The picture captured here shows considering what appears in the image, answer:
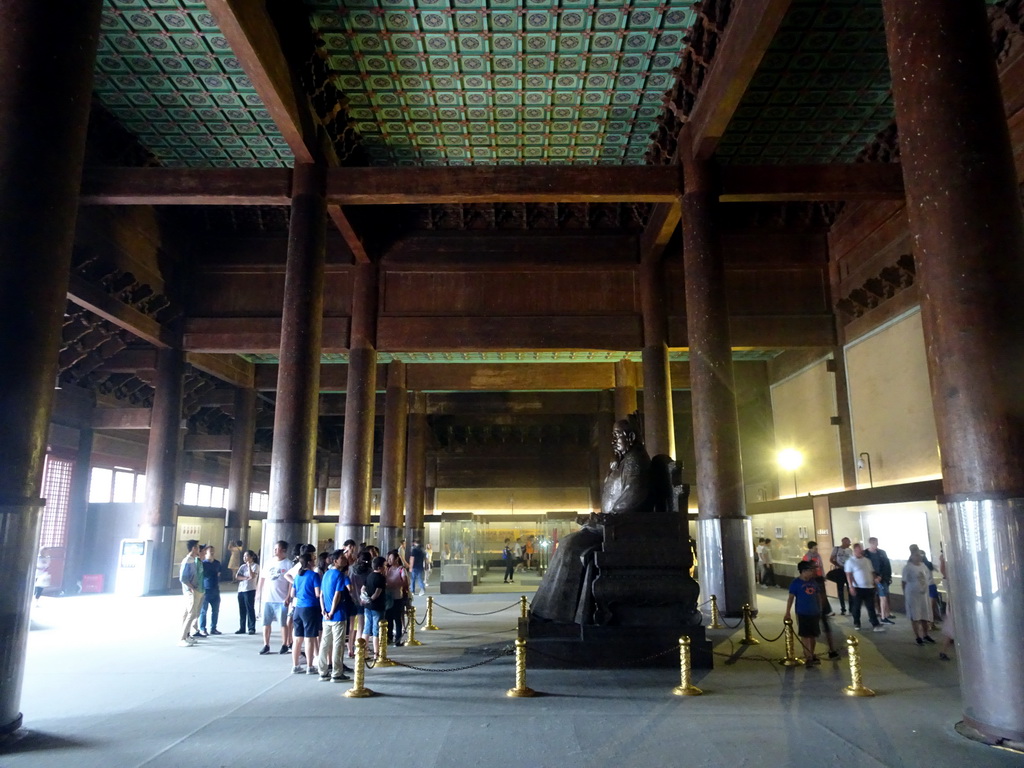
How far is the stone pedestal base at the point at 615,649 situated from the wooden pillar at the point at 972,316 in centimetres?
324

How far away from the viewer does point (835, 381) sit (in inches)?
760

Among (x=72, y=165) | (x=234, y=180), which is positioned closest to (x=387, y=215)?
(x=234, y=180)

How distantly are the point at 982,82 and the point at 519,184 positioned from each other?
8960 mm

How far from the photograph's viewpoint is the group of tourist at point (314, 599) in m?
7.80

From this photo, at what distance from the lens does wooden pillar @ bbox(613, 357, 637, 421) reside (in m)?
22.5

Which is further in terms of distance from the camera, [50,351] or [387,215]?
[387,215]

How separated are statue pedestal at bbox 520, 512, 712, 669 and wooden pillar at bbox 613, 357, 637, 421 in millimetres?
13549

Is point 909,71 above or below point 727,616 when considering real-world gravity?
above

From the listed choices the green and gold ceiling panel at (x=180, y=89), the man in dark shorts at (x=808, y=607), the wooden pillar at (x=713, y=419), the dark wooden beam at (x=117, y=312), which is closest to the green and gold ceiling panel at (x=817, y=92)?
the wooden pillar at (x=713, y=419)

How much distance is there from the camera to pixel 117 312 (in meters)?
16.5

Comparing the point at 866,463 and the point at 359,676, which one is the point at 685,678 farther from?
the point at 866,463

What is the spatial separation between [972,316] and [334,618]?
23.0 feet

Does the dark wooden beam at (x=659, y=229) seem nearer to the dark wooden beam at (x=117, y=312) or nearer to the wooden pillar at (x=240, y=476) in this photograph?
the dark wooden beam at (x=117, y=312)

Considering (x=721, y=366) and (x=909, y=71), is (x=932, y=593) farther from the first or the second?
(x=909, y=71)
